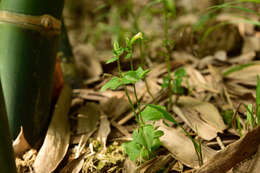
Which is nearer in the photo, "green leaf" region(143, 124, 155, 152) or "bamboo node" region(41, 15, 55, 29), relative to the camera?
"green leaf" region(143, 124, 155, 152)

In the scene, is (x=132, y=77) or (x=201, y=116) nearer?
(x=132, y=77)

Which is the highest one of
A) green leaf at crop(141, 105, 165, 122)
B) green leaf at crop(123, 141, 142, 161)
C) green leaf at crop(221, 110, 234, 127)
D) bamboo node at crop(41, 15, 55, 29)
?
bamboo node at crop(41, 15, 55, 29)

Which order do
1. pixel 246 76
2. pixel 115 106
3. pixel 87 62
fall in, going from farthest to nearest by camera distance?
1. pixel 87 62
2. pixel 246 76
3. pixel 115 106

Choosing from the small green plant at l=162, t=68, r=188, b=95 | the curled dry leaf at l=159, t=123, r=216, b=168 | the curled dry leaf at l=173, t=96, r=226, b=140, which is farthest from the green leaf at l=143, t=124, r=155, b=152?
the small green plant at l=162, t=68, r=188, b=95

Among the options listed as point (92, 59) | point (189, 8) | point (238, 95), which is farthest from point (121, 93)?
point (189, 8)

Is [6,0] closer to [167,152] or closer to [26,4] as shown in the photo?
[26,4]

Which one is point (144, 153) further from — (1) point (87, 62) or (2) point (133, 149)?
(1) point (87, 62)

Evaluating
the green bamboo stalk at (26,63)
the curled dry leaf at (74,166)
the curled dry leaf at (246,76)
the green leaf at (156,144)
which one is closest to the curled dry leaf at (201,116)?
the green leaf at (156,144)

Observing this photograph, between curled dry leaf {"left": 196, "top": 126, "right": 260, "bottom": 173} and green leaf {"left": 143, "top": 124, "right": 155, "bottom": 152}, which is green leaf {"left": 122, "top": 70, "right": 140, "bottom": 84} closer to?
green leaf {"left": 143, "top": 124, "right": 155, "bottom": 152}

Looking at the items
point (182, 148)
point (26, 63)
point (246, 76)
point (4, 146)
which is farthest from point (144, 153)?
point (246, 76)
